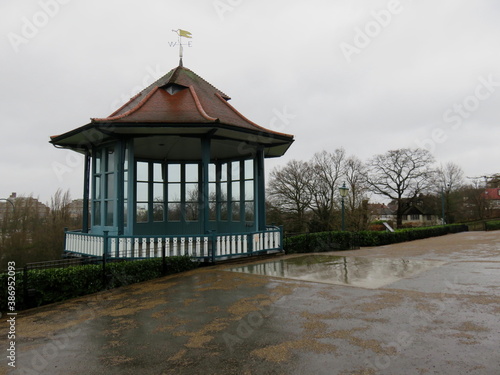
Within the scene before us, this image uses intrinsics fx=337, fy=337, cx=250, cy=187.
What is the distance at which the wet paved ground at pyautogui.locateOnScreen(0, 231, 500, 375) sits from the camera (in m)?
3.42

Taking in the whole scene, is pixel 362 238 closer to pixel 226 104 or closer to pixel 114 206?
pixel 226 104

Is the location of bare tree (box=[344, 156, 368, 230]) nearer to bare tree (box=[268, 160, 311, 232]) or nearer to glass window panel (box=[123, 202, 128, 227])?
bare tree (box=[268, 160, 311, 232])

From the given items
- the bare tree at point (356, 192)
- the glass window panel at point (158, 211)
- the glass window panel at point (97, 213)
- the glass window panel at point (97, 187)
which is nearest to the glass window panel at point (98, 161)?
the glass window panel at point (97, 187)

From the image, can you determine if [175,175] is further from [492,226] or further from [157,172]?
[492,226]

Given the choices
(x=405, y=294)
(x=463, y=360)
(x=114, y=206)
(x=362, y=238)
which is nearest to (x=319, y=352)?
(x=463, y=360)

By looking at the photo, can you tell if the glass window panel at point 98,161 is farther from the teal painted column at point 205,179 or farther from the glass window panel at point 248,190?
the glass window panel at point 248,190

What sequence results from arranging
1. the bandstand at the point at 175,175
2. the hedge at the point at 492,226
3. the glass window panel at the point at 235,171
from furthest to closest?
the hedge at the point at 492,226, the glass window panel at the point at 235,171, the bandstand at the point at 175,175

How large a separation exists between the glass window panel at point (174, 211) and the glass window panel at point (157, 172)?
1.14 meters

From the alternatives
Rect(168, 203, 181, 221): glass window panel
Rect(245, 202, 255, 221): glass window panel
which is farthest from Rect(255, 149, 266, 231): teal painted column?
Rect(168, 203, 181, 221): glass window panel

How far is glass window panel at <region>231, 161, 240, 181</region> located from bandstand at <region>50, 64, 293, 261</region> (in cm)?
4

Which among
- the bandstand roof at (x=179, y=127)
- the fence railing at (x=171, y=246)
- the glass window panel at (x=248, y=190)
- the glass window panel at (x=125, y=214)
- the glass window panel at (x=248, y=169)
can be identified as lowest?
the fence railing at (x=171, y=246)

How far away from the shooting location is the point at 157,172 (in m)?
13.7

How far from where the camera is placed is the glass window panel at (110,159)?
11.5 m

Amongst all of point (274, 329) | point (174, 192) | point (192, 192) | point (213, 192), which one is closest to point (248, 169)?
point (213, 192)
